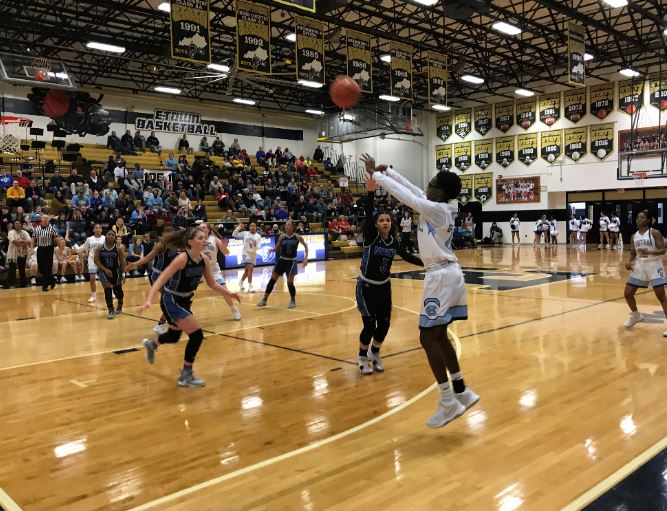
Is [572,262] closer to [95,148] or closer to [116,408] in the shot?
[116,408]

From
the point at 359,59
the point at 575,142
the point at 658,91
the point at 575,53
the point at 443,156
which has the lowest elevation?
the point at 575,142

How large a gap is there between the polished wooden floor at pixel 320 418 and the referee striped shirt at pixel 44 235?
6304 millimetres

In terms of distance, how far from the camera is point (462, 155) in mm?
33031

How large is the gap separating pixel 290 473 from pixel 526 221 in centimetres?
2937

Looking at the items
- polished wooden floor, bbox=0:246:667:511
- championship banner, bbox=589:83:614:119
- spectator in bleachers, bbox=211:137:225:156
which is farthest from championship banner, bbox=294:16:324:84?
championship banner, bbox=589:83:614:119

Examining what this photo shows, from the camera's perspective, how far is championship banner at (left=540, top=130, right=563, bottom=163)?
29.0 meters

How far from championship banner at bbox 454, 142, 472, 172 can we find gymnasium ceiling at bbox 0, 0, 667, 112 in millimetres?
3267

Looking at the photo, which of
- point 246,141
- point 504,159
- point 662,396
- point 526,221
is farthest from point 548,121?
point 662,396

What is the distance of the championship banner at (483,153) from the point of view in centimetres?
3181

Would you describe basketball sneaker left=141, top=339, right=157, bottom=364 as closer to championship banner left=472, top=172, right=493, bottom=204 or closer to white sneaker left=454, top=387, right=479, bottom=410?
white sneaker left=454, top=387, right=479, bottom=410

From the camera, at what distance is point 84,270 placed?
16562 millimetres

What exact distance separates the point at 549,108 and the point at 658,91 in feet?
16.8

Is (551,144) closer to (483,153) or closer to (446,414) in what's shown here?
(483,153)

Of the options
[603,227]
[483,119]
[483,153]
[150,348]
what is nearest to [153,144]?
[483,153]
